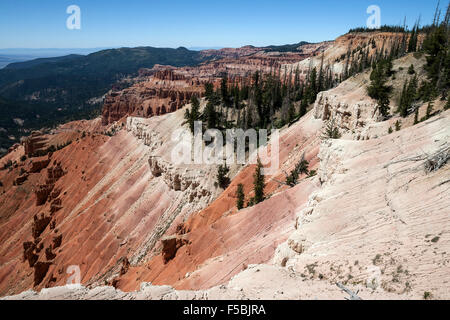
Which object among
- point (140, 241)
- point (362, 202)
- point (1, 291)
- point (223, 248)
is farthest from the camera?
point (1, 291)

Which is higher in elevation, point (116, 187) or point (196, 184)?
point (196, 184)

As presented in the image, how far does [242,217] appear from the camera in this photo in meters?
23.9

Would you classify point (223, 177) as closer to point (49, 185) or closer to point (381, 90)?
point (381, 90)

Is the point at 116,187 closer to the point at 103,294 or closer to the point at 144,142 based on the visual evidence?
the point at 144,142

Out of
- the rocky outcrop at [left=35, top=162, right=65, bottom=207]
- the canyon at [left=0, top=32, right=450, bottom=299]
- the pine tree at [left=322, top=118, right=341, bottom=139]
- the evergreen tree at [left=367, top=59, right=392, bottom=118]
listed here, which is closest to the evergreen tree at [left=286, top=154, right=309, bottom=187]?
the canyon at [left=0, top=32, right=450, bottom=299]

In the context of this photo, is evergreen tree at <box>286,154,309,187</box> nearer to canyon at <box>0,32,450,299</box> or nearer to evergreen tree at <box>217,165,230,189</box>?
canyon at <box>0,32,450,299</box>

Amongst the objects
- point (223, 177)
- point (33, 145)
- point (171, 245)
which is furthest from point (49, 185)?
point (171, 245)

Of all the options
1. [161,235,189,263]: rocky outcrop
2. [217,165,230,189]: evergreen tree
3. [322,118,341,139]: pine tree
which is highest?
[322,118,341,139]: pine tree

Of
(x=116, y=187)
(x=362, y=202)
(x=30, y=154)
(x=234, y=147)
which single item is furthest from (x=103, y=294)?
(x=30, y=154)

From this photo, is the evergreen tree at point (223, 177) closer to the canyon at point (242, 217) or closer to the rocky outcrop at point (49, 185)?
the canyon at point (242, 217)

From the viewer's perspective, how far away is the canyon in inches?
364

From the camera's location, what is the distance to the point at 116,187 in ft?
148

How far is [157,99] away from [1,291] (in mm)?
99692

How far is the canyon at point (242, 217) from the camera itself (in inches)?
364
